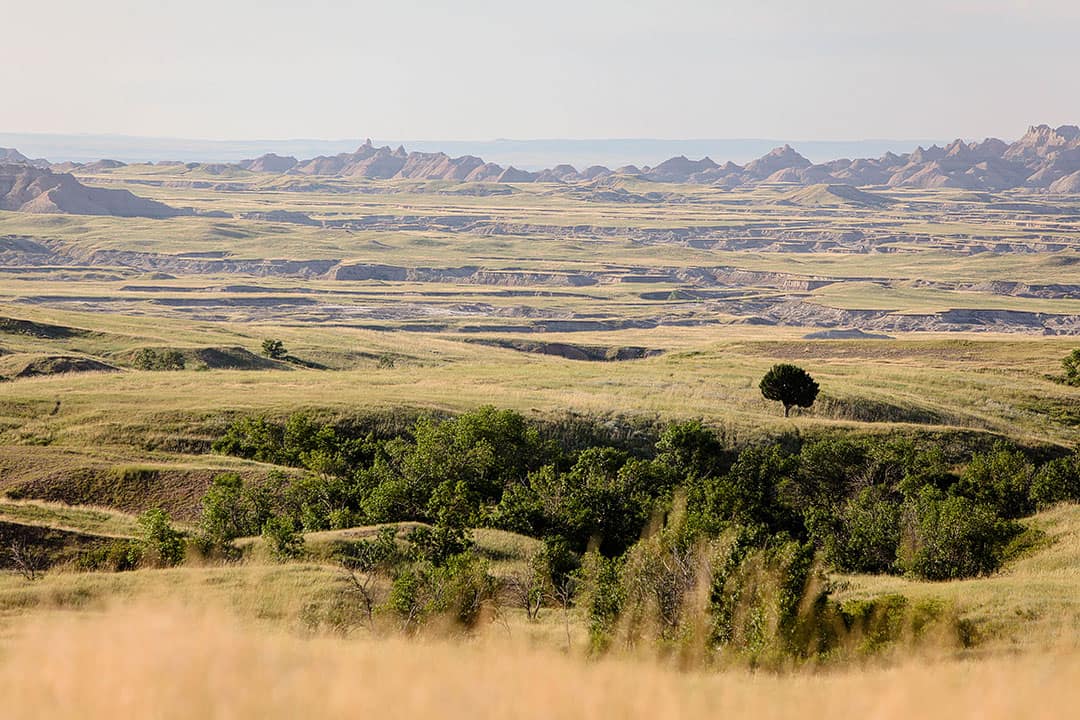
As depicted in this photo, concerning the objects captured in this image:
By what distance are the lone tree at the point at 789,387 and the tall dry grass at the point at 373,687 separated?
2298 inches

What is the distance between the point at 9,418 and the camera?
52.4m

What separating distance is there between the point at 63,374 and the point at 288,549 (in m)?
47.2

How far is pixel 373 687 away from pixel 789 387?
60973 mm

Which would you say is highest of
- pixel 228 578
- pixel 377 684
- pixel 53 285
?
pixel 377 684

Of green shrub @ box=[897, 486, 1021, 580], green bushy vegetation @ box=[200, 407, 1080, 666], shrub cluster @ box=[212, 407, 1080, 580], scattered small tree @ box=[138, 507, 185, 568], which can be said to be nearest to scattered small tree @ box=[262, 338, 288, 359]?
shrub cluster @ box=[212, 407, 1080, 580]

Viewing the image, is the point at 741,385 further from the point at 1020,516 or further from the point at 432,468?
the point at 432,468

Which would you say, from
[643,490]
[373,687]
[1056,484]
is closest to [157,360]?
[643,490]

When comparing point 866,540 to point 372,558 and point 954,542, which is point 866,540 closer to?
point 954,542

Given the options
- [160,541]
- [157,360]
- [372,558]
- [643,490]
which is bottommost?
[157,360]

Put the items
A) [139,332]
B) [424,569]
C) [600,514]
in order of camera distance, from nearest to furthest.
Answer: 1. [424,569]
2. [600,514]
3. [139,332]

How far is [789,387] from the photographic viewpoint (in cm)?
6588

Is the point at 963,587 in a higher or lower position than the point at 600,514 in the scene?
higher

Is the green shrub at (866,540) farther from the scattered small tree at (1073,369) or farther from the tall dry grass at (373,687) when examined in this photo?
the scattered small tree at (1073,369)

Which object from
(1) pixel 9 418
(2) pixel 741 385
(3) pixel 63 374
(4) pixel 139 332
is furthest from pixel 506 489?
(4) pixel 139 332
